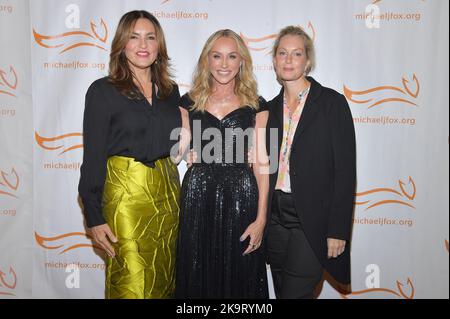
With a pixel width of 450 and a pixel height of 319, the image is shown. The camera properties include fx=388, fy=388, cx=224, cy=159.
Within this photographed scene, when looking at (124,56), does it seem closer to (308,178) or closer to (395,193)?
(308,178)

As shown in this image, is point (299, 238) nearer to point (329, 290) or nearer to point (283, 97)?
point (283, 97)

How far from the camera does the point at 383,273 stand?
10.3ft

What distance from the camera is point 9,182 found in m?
3.16

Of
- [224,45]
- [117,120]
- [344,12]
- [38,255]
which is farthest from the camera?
[38,255]

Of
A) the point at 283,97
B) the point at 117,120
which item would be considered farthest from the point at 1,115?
the point at 283,97

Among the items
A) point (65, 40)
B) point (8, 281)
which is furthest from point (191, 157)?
point (8, 281)

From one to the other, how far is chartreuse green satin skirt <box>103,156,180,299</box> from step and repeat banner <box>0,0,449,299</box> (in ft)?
3.94

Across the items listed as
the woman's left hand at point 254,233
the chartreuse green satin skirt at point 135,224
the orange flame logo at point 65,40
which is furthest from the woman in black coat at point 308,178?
the orange flame logo at point 65,40

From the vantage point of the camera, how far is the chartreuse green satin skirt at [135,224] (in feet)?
6.89

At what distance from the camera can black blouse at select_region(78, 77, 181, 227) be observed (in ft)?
6.82

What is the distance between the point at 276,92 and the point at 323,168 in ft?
3.74

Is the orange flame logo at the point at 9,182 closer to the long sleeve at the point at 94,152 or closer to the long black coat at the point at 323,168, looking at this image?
the long sleeve at the point at 94,152

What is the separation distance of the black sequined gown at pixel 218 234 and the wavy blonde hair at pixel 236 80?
23cm

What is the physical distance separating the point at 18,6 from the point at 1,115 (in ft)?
2.85
